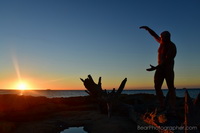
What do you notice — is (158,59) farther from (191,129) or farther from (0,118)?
(0,118)

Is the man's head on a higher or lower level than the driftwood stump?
higher

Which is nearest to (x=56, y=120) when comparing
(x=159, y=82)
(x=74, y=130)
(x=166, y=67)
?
(x=74, y=130)

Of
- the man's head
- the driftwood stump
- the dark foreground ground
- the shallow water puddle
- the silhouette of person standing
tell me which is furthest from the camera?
the shallow water puddle

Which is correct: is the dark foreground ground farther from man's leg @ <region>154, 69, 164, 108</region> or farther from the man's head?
the man's head

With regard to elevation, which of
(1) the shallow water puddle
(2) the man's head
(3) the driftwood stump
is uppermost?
(2) the man's head

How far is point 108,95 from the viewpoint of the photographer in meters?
12.1

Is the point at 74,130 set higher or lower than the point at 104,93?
lower

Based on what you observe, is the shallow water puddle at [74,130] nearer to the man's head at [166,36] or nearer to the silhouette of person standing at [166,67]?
the silhouette of person standing at [166,67]

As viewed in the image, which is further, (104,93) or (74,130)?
(74,130)

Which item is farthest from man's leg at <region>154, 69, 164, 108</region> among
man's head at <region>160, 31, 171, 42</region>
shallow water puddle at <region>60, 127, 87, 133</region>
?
shallow water puddle at <region>60, 127, 87, 133</region>

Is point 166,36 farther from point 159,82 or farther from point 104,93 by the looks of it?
point 104,93

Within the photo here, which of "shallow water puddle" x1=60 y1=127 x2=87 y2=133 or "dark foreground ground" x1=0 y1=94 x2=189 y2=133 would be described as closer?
"dark foreground ground" x1=0 y1=94 x2=189 y2=133

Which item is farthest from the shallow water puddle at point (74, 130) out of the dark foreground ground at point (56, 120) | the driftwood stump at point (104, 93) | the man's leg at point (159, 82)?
the man's leg at point (159, 82)

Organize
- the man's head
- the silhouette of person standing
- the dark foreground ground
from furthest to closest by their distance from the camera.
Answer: the dark foreground ground, the man's head, the silhouette of person standing
